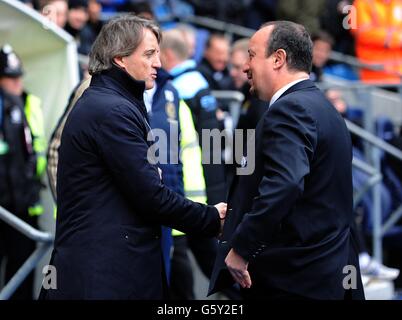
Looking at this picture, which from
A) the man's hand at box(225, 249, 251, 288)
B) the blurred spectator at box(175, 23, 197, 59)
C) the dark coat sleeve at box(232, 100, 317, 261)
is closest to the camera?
the dark coat sleeve at box(232, 100, 317, 261)

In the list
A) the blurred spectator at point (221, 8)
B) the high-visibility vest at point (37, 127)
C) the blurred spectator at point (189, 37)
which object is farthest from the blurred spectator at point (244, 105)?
the blurred spectator at point (221, 8)

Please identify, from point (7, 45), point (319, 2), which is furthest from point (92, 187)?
point (319, 2)

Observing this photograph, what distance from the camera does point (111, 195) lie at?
3811 millimetres

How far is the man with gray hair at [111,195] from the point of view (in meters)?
3.77

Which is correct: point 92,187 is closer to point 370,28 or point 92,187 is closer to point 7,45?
point 7,45

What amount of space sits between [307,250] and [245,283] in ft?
0.98

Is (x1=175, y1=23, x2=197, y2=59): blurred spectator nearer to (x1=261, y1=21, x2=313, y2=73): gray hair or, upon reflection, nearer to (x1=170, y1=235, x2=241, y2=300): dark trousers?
(x1=170, y1=235, x2=241, y2=300): dark trousers

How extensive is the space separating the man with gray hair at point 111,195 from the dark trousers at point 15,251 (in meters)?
2.36

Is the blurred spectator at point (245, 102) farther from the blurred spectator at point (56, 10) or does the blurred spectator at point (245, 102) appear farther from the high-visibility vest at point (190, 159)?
the blurred spectator at point (56, 10)

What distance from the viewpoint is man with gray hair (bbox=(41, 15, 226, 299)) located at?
12.4 feet

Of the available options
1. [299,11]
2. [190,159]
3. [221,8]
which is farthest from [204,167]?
[221,8]

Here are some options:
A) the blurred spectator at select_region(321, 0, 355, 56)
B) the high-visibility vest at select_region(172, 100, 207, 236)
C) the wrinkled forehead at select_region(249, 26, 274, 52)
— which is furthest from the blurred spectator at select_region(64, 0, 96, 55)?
the wrinkled forehead at select_region(249, 26, 274, 52)

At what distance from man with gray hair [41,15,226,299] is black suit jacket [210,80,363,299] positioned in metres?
0.34

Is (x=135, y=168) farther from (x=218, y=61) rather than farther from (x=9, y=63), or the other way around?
(x=218, y=61)
